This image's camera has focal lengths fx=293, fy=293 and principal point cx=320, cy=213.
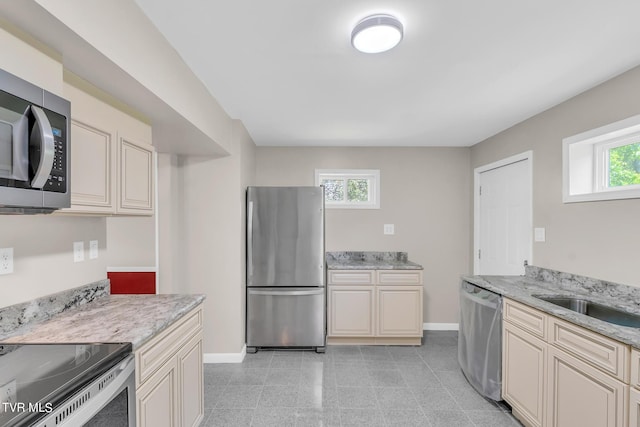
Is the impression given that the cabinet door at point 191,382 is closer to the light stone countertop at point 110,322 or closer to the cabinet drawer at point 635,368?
the light stone countertop at point 110,322

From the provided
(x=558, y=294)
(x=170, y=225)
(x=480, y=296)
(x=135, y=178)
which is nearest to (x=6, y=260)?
(x=135, y=178)

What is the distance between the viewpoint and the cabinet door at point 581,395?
132cm

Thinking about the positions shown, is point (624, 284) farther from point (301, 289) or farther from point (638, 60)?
point (301, 289)

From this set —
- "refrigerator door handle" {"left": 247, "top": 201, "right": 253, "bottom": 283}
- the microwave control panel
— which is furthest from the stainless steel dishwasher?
A: the microwave control panel

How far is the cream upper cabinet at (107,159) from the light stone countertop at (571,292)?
2456 millimetres

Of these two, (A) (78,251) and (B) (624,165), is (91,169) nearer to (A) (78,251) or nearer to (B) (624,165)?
(A) (78,251)

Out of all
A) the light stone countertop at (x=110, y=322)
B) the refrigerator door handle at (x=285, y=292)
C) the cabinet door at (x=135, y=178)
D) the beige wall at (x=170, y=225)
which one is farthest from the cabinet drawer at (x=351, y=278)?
the cabinet door at (x=135, y=178)

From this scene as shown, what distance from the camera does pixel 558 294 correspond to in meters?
2.04

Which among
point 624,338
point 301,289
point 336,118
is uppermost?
point 336,118

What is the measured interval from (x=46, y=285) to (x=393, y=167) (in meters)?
3.45

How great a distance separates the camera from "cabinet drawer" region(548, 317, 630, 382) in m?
1.30

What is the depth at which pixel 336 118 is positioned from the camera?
2750 millimetres

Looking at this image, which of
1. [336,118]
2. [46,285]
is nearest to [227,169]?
[336,118]

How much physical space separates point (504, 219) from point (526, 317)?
5.01 feet
